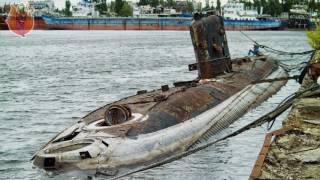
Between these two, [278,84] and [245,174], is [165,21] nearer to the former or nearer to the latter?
[278,84]

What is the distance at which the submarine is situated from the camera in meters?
15.3

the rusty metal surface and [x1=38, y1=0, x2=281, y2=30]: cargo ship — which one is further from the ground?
[x1=38, y1=0, x2=281, y2=30]: cargo ship

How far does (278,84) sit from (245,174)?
63.9 ft

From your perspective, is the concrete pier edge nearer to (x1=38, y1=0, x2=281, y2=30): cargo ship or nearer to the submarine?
the submarine

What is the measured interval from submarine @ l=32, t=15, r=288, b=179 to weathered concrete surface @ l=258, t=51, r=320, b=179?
10.8 ft

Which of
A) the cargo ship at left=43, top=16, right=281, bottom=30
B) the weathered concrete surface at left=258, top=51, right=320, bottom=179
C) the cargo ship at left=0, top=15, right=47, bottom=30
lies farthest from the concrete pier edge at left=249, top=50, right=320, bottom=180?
the cargo ship at left=0, top=15, right=47, bottom=30

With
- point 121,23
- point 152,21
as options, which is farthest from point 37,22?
point 152,21

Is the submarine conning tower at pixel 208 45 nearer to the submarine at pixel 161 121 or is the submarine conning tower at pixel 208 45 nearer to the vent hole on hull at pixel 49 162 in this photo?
the submarine at pixel 161 121

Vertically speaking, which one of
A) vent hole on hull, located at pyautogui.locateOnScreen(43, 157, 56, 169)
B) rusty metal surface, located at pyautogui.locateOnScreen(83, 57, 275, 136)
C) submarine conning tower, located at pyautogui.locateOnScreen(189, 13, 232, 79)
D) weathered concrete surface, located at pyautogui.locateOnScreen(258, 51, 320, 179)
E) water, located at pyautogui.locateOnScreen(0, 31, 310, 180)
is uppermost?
submarine conning tower, located at pyautogui.locateOnScreen(189, 13, 232, 79)

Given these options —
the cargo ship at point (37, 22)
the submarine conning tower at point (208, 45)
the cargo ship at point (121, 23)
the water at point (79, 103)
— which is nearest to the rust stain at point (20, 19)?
the cargo ship at point (37, 22)

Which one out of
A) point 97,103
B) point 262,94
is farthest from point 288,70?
point 97,103

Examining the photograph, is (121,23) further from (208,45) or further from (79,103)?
(208,45)

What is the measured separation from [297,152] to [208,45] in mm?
14838

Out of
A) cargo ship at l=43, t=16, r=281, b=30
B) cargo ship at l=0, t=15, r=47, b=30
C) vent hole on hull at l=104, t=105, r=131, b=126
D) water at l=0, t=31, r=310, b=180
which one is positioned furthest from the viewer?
cargo ship at l=0, t=15, r=47, b=30
